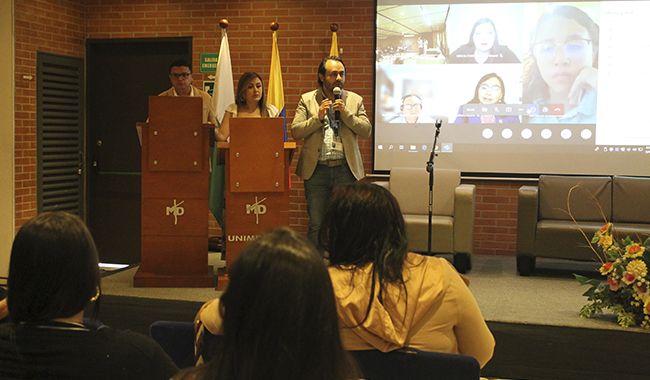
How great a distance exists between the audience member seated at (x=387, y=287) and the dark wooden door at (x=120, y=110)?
5.22 metres

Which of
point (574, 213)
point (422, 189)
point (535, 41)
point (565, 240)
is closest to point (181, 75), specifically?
point (422, 189)

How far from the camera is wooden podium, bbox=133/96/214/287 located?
13.7 feet

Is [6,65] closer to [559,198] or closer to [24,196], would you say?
[24,196]

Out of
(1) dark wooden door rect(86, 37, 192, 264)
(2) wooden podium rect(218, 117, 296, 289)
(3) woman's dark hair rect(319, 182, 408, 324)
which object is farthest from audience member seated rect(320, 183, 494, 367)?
(1) dark wooden door rect(86, 37, 192, 264)

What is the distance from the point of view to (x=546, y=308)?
4039mm

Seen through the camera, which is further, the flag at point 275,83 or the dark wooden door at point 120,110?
the dark wooden door at point 120,110

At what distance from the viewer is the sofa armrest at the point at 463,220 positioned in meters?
5.04

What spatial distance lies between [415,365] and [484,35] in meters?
4.74

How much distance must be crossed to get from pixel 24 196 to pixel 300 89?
268cm

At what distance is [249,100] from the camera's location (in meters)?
4.39

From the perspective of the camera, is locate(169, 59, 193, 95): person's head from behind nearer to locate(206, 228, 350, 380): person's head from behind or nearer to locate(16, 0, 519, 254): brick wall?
locate(16, 0, 519, 254): brick wall

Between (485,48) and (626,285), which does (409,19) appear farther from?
(626,285)

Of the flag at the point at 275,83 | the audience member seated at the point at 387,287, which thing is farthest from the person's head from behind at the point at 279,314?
the flag at the point at 275,83

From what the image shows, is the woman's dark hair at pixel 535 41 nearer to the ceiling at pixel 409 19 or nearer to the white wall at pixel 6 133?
the ceiling at pixel 409 19
